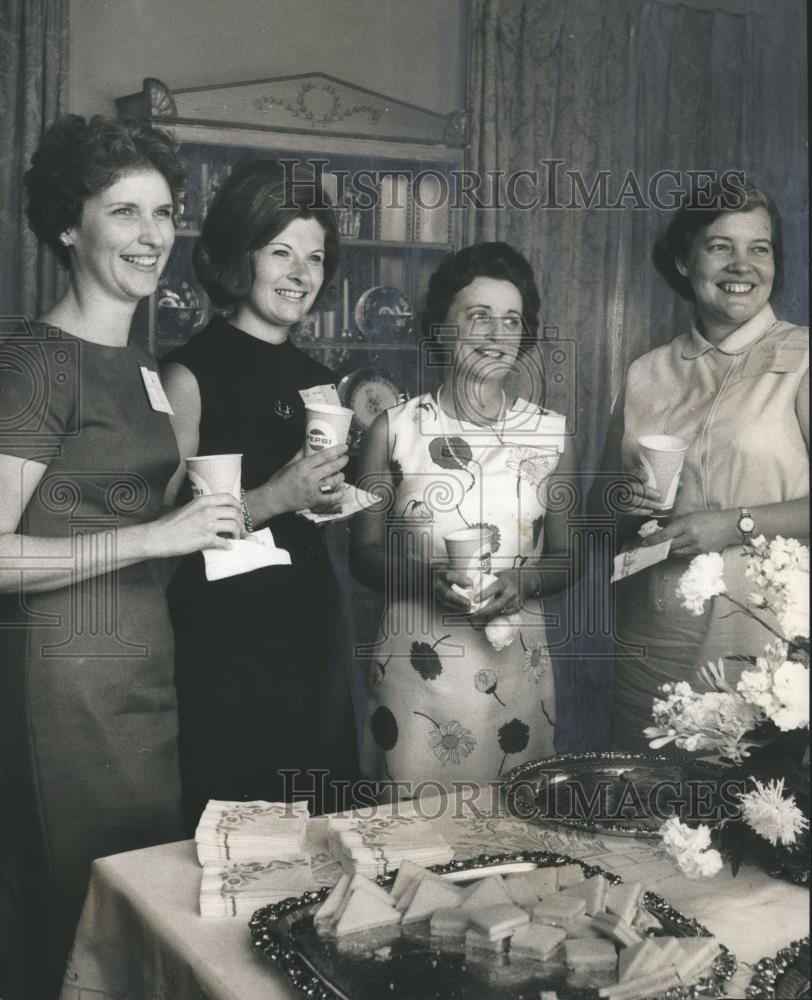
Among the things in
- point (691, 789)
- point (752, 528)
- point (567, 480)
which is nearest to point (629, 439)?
point (567, 480)

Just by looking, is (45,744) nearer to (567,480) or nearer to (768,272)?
(567,480)

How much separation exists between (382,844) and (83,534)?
1007 mm

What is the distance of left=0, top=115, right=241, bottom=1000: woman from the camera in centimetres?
260

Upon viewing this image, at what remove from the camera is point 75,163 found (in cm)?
262

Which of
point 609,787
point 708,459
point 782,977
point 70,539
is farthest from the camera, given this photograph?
point 708,459

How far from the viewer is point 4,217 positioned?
2.60 metres

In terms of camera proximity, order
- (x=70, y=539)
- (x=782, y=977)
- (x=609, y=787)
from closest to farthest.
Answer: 1. (x=782, y=977)
2. (x=609, y=787)
3. (x=70, y=539)

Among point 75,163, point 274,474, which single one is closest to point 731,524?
point 274,474

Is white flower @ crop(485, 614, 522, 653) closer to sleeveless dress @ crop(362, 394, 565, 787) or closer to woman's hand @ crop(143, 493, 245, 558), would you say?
sleeveless dress @ crop(362, 394, 565, 787)

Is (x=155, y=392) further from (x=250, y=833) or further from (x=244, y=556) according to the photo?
(x=250, y=833)

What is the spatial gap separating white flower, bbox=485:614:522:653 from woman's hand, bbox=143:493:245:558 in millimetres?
700

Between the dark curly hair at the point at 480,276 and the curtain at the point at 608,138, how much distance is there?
3cm

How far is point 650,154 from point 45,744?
2059 mm

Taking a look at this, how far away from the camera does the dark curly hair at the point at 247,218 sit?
2.73 m
